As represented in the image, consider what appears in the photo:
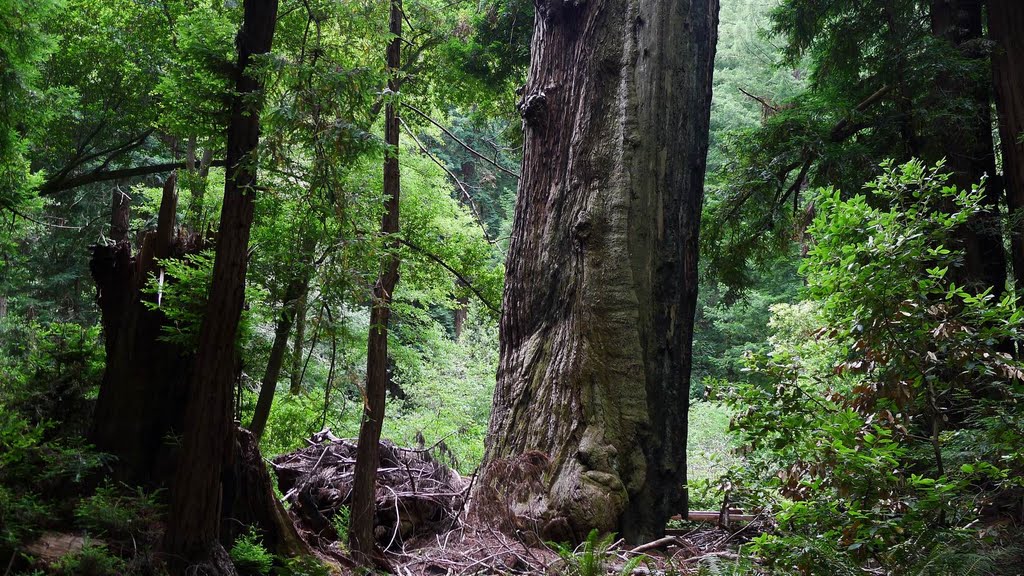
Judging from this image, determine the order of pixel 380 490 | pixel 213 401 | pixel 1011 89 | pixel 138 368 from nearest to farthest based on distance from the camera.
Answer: pixel 213 401, pixel 138 368, pixel 380 490, pixel 1011 89

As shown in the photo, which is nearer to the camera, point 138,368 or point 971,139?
point 138,368

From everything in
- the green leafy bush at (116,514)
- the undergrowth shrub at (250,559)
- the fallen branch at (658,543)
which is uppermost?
the fallen branch at (658,543)

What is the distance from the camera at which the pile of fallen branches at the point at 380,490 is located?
5742 mm

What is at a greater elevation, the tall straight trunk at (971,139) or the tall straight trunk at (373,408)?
the tall straight trunk at (971,139)

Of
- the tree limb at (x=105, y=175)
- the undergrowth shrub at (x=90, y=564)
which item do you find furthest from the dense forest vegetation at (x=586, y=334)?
the tree limb at (x=105, y=175)

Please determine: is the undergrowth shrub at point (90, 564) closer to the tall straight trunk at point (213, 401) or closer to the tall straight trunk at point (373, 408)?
the tall straight trunk at point (213, 401)

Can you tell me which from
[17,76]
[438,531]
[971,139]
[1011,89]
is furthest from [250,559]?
[1011,89]

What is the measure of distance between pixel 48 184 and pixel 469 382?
9.82 metres

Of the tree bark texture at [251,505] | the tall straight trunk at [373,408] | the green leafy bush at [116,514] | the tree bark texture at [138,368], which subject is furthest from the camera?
the tall straight trunk at [373,408]

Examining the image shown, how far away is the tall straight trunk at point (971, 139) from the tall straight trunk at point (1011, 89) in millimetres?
124

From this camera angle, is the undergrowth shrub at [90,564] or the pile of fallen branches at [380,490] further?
the pile of fallen branches at [380,490]

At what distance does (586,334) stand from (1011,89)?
16.6 ft

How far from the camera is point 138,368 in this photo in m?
4.60

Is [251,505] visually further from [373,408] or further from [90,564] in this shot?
[373,408]
